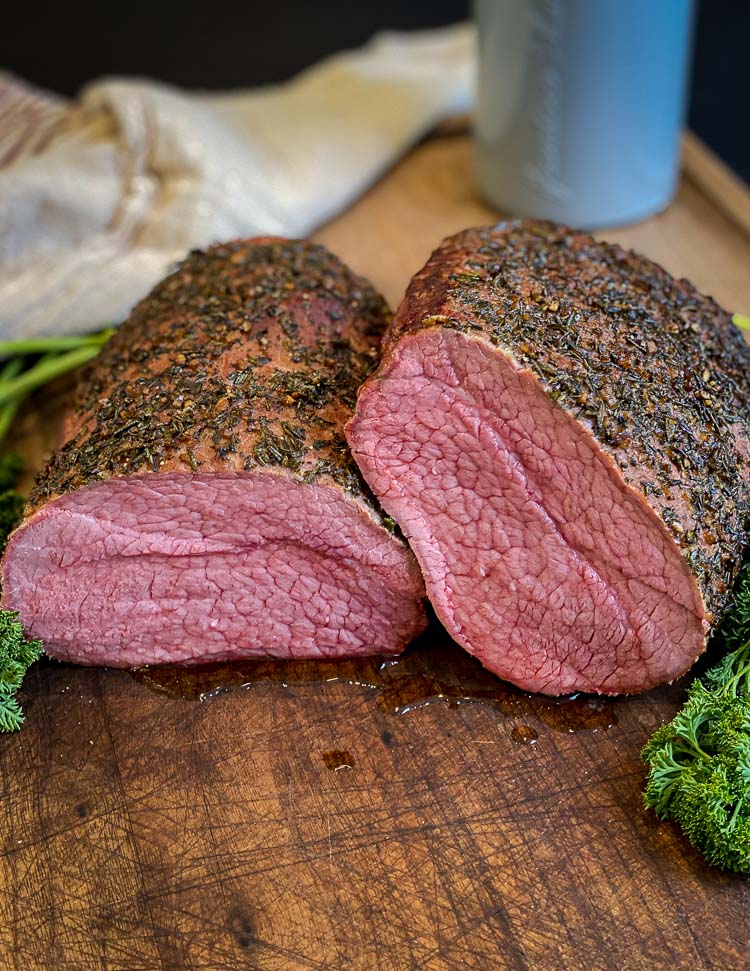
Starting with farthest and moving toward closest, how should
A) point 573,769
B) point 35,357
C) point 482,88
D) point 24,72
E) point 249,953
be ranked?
→ 1. point 24,72
2. point 482,88
3. point 35,357
4. point 573,769
5. point 249,953

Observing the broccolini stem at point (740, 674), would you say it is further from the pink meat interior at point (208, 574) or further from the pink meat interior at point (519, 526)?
the pink meat interior at point (208, 574)

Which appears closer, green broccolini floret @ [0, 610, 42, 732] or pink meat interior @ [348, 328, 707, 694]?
pink meat interior @ [348, 328, 707, 694]

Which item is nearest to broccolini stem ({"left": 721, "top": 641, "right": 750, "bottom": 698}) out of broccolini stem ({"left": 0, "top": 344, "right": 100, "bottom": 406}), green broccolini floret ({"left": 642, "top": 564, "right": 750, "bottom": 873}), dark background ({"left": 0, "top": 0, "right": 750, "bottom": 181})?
green broccolini floret ({"left": 642, "top": 564, "right": 750, "bottom": 873})

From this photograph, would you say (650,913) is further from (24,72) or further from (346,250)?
(24,72)

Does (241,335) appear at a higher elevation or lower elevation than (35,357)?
higher

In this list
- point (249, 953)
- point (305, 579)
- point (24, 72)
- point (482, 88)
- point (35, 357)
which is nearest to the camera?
point (249, 953)

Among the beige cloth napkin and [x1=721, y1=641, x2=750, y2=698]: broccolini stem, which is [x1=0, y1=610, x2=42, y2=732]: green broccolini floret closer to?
the beige cloth napkin

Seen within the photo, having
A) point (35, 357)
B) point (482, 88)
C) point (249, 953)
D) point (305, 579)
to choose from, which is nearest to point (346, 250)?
point (482, 88)
